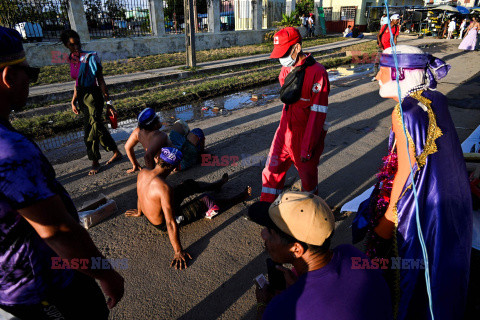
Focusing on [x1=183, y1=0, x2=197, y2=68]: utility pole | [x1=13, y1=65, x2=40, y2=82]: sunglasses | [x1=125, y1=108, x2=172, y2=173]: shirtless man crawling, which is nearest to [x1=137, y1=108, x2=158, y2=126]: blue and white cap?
[x1=125, y1=108, x2=172, y2=173]: shirtless man crawling

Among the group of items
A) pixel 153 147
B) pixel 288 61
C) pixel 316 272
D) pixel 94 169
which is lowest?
pixel 94 169

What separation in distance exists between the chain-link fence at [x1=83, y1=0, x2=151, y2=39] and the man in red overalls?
13829 millimetres

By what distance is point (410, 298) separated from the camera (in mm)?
1904

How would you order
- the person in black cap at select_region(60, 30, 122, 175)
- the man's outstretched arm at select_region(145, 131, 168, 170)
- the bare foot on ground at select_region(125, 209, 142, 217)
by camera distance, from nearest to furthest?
the bare foot on ground at select_region(125, 209, 142, 217) → the man's outstretched arm at select_region(145, 131, 168, 170) → the person in black cap at select_region(60, 30, 122, 175)

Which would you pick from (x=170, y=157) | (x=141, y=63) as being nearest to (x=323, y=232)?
(x=170, y=157)

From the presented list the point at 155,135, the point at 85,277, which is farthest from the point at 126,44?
the point at 85,277

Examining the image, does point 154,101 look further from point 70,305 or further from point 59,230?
point 59,230

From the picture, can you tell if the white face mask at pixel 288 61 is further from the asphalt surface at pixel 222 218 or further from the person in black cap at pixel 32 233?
the person in black cap at pixel 32 233

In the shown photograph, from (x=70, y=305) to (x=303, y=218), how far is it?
4.00ft

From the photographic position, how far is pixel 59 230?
1.29m

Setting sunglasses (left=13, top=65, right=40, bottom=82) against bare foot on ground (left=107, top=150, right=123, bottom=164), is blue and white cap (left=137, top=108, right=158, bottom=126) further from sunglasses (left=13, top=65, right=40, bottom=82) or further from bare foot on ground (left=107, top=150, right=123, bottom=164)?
sunglasses (left=13, top=65, right=40, bottom=82)

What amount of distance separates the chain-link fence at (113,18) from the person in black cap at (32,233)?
15.1 m

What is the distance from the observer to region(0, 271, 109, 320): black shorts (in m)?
1.48

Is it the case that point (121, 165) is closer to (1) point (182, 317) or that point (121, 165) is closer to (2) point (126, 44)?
(1) point (182, 317)
